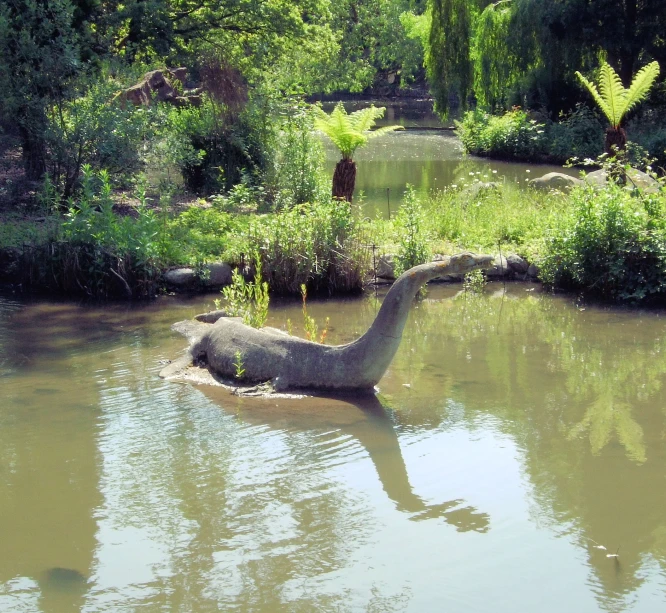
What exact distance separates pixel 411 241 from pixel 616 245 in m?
2.90

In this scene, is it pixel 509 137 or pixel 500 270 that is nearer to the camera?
pixel 500 270

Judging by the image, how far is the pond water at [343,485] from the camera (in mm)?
5141

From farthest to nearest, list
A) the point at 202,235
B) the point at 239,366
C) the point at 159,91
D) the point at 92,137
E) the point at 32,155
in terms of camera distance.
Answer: the point at 159,91 < the point at 32,155 < the point at 92,137 < the point at 202,235 < the point at 239,366

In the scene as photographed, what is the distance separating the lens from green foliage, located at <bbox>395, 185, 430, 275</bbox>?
12.4 metres

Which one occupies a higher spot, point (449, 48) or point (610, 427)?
point (449, 48)

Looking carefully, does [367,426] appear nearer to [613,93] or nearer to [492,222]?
[492,222]

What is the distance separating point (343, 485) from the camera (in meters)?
6.47

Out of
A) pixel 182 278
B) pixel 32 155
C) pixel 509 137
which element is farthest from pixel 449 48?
pixel 182 278

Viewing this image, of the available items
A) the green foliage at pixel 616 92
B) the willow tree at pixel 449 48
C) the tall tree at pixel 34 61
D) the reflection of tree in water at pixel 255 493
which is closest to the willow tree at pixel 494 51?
the willow tree at pixel 449 48

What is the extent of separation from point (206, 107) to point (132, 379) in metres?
11.6

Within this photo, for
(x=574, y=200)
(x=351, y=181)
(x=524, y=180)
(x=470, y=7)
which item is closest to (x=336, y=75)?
(x=470, y=7)

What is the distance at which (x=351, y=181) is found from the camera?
51.5 feet

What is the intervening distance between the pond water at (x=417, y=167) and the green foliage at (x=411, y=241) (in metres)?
3.62

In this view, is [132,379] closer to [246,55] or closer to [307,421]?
[307,421]
